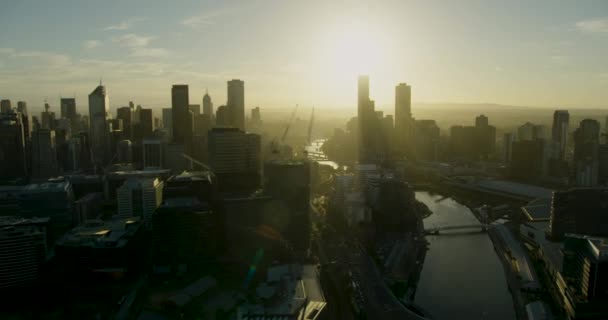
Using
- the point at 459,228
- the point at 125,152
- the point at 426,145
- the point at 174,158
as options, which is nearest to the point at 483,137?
the point at 426,145

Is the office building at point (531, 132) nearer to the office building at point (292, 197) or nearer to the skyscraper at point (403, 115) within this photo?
the skyscraper at point (403, 115)

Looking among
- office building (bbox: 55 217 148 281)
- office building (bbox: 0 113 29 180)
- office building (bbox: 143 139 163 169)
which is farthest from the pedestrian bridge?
office building (bbox: 0 113 29 180)

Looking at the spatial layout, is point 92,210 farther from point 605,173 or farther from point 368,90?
point 605,173

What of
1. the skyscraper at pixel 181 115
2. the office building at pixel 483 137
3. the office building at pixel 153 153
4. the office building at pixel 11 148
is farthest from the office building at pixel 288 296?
the office building at pixel 483 137

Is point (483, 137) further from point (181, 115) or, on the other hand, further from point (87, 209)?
point (87, 209)

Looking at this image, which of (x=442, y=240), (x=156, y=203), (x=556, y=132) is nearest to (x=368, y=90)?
(x=556, y=132)

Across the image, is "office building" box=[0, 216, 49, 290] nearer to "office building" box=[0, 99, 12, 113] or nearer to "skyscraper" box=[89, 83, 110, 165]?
"skyscraper" box=[89, 83, 110, 165]
